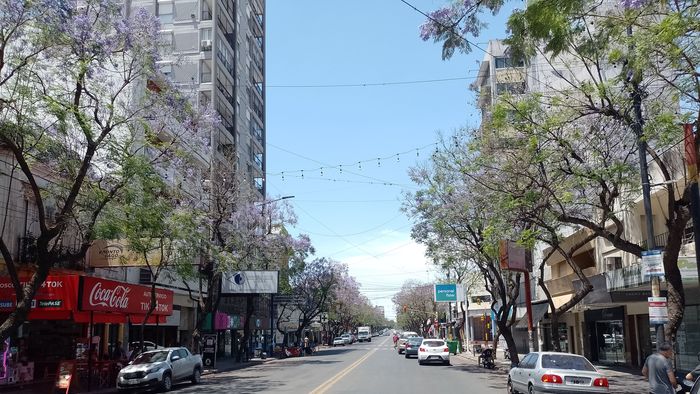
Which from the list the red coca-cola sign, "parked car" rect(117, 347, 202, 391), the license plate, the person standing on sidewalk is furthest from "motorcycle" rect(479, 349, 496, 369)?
the person standing on sidewalk

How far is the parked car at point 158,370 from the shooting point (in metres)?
21.2

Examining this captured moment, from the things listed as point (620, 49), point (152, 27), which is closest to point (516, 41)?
point (620, 49)

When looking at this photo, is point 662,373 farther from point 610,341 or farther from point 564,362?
point 610,341

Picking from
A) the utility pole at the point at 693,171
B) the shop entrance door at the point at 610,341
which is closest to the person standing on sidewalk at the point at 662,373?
the utility pole at the point at 693,171

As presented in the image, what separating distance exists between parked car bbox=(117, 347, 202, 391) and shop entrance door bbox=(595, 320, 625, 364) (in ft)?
67.6

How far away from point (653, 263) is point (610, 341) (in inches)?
813

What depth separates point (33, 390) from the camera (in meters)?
21.4

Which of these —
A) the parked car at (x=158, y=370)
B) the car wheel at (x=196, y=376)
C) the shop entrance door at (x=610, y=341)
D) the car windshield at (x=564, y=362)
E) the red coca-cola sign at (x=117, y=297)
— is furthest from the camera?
the shop entrance door at (x=610, y=341)

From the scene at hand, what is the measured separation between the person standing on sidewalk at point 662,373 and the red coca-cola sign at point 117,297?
17.9 metres

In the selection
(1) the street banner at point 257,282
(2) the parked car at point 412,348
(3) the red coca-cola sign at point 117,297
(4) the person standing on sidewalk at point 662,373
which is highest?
(1) the street banner at point 257,282

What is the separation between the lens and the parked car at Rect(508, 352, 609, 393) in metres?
14.9

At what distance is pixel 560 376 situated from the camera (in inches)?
591

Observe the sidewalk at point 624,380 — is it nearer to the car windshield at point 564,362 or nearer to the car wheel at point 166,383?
the car windshield at point 564,362

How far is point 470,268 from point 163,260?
25448 millimetres
